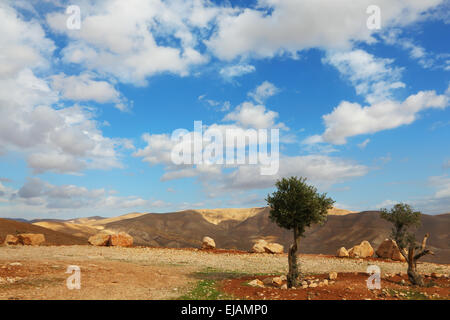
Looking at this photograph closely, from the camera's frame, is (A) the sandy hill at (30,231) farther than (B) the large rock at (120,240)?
Yes

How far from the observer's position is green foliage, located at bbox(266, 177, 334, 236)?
20.1m

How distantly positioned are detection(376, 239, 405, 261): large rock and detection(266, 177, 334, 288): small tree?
75.7ft

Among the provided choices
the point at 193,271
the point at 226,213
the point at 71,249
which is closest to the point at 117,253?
the point at 71,249

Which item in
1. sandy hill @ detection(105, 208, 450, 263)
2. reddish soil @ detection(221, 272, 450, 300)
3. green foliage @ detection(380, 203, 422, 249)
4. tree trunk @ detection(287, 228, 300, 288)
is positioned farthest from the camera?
sandy hill @ detection(105, 208, 450, 263)

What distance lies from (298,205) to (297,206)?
0.09 m

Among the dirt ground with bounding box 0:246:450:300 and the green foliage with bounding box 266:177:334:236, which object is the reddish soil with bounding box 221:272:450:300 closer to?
the dirt ground with bounding box 0:246:450:300

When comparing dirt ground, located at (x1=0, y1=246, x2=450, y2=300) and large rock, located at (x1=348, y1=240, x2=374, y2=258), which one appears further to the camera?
large rock, located at (x1=348, y1=240, x2=374, y2=258)

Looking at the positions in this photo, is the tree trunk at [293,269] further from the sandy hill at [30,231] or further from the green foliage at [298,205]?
the sandy hill at [30,231]

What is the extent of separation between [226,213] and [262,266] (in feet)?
535

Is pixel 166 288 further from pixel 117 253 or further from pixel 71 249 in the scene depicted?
pixel 71 249

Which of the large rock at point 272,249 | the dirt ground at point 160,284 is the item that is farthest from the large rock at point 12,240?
the large rock at point 272,249

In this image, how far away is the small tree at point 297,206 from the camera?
66.0 ft

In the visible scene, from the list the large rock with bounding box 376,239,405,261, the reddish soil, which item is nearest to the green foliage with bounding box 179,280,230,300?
the reddish soil

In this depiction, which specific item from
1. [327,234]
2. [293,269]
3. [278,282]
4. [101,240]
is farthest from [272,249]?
[327,234]
